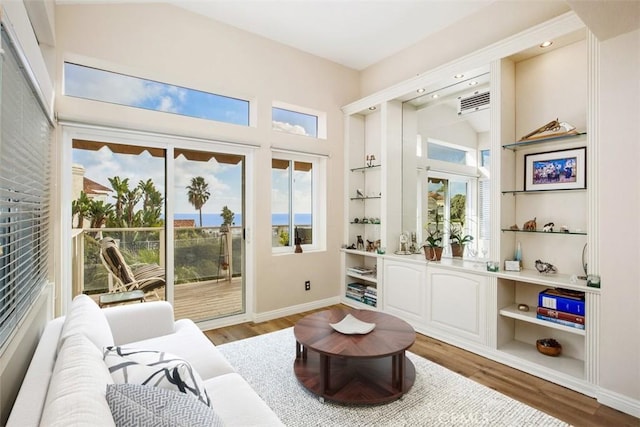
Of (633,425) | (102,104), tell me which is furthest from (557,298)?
(102,104)

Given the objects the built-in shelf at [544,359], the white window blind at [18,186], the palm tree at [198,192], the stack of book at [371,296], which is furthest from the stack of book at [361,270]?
the white window blind at [18,186]

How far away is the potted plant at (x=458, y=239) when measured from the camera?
334 centimetres

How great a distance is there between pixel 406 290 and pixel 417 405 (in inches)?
60.5

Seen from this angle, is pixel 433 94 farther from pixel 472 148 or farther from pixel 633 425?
pixel 633 425

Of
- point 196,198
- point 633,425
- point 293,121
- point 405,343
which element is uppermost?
point 293,121

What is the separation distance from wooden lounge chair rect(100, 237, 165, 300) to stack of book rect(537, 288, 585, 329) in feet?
11.3

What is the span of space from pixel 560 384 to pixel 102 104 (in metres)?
4.35

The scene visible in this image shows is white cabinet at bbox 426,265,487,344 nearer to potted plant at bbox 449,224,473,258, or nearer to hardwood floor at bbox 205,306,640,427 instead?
hardwood floor at bbox 205,306,640,427

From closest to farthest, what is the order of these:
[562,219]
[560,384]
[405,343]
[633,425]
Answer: [633,425], [405,343], [560,384], [562,219]

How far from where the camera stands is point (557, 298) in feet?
7.93

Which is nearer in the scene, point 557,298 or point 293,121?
point 557,298

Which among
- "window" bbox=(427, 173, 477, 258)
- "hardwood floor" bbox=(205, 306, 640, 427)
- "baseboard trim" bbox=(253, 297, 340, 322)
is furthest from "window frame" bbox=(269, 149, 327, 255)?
"hardwood floor" bbox=(205, 306, 640, 427)

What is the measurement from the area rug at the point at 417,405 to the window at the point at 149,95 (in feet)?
8.45

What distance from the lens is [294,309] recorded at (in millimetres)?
3965
